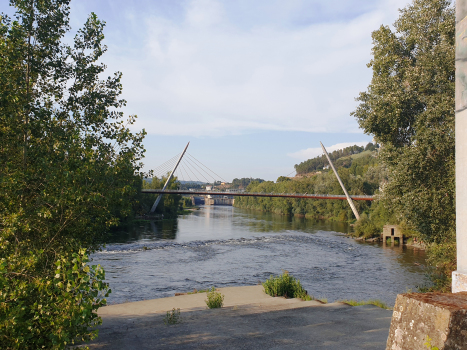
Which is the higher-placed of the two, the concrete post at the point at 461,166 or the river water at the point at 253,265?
the concrete post at the point at 461,166

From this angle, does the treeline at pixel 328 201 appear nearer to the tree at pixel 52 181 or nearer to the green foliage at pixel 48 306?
the tree at pixel 52 181

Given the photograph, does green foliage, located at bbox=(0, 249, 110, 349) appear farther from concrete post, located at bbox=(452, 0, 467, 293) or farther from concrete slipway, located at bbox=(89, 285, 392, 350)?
concrete slipway, located at bbox=(89, 285, 392, 350)

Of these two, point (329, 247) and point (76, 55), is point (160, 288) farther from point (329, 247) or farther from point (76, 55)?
point (329, 247)

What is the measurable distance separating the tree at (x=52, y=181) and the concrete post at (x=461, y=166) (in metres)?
2.92

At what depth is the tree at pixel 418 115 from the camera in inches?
373

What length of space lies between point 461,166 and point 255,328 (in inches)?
240

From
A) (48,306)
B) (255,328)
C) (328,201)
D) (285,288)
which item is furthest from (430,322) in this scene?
(328,201)

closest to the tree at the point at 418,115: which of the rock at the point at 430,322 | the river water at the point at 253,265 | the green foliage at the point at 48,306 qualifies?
the river water at the point at 253,265

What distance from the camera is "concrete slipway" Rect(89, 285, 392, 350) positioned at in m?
6.44

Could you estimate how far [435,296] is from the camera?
2.12 metres

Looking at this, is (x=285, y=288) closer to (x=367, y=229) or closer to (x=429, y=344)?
(x=429, y=344)

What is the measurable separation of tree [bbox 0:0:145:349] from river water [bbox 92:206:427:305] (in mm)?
8759

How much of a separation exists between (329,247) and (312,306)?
822 inches

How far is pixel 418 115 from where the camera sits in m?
10.1
